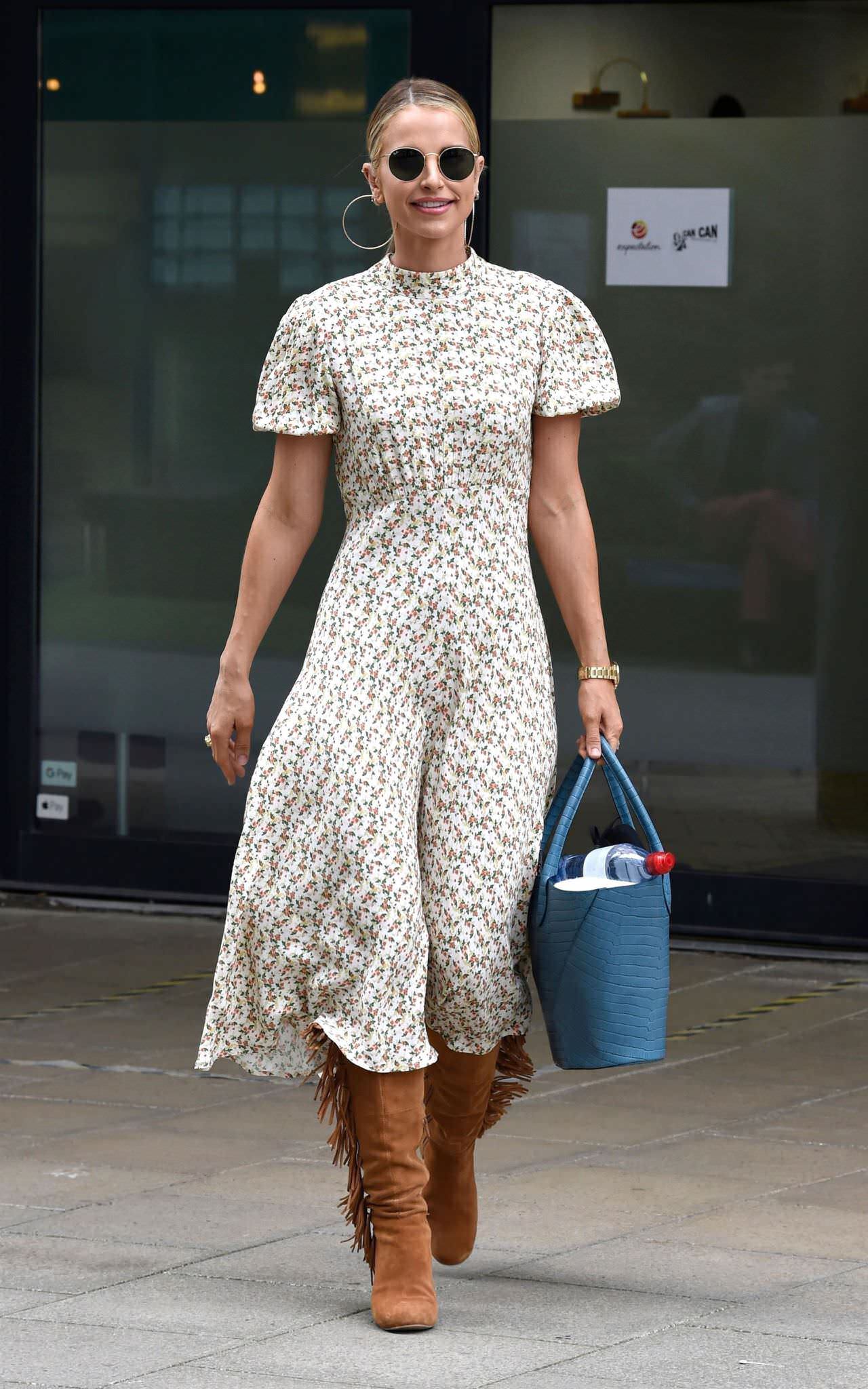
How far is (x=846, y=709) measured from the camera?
8023 mm

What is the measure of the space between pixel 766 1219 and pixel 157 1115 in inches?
61.8

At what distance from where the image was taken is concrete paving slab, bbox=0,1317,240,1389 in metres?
3.92

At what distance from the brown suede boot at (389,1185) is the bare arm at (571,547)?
2.23 feet

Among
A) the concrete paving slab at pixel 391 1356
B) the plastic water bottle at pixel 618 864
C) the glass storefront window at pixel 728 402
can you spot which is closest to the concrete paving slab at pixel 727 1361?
the concrete paving slab at pixel 391 1356

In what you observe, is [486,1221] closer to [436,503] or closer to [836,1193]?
[836,1193]

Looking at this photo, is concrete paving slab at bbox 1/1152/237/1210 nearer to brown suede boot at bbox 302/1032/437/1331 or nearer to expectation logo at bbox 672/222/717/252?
brown suede boot at bbox 302/1032/437/1331

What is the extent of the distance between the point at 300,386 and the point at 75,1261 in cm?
162

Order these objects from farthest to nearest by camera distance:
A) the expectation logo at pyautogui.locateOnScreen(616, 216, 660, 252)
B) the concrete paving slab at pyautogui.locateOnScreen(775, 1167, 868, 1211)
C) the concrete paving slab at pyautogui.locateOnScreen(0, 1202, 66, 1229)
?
the expectation logo at pyautogui.locateOnScreen(616, 216, 660, 252), the concrete paving slab at pyautogui.locateOnScreen(775, 1167, 868, 1211), the concrete paving slab at pyautogui.locateOnScreen(0, 1202, 66, 1229)

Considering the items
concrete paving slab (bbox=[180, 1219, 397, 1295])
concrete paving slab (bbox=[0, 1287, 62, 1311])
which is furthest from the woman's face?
concrete paving slab (bbox=[0, 1287, 62, 1311])

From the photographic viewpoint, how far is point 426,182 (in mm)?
4223

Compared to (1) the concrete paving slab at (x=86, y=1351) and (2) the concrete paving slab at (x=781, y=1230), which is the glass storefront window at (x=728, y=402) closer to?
(2) the concrete paving slab at (x=781, y=1230)

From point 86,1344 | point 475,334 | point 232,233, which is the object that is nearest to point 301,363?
point 475,334

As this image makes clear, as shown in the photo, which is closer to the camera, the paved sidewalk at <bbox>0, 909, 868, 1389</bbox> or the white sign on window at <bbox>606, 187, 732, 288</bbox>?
the paved sidewalk at <bbox>0, 909, 868, 1389</bbox>

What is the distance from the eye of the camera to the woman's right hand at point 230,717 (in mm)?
4297
